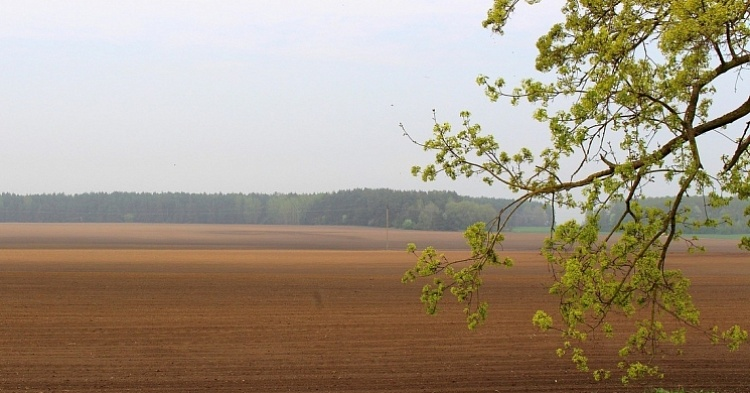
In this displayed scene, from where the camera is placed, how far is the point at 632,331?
873 inches

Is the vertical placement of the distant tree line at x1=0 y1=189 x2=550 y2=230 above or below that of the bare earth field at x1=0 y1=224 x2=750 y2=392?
above

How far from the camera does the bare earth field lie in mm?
16375

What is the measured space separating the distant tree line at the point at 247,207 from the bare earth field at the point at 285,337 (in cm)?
8563

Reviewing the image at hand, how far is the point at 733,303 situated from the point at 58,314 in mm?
21764

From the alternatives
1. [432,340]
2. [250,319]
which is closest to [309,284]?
[250,319]

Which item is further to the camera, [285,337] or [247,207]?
[247,207]

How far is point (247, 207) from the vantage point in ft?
473

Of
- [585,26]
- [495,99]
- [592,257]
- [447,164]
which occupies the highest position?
[585,26]

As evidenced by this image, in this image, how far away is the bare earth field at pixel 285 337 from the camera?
645 inches

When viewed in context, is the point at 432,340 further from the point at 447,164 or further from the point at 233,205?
the point at 233,205

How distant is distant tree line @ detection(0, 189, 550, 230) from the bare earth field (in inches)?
3371

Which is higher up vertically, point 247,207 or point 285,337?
point 247,207

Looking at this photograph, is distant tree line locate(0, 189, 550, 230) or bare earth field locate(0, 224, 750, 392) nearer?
bare earth field locate(0, 224, 750, 392)

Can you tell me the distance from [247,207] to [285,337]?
409 feet
